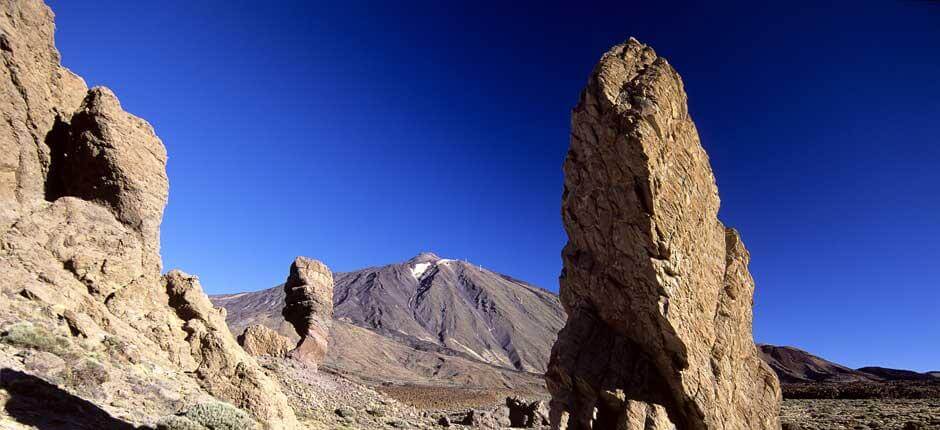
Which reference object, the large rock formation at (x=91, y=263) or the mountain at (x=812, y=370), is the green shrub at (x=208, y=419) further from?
the mountain at (x=812, y=370)

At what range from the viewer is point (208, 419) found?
9.83m

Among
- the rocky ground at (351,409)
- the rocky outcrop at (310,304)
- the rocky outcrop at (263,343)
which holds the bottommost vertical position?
the rocky ground at (351,409)

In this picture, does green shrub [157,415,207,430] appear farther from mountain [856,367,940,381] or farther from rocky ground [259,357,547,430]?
mountain [856,367,940,381]

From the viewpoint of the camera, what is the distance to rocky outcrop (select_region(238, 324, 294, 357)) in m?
27.1

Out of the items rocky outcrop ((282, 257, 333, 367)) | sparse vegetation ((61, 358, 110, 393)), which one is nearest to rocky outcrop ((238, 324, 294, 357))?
rocky outcrop ((282, 257, 333, 367))

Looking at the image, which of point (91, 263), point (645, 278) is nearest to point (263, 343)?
point (91, 263)

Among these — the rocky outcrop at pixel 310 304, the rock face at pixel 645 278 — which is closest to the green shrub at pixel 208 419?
the rock face at pixel 645 278

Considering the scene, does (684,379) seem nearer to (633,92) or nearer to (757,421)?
(757,421)

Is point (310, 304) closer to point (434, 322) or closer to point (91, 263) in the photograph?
point (91, 263)

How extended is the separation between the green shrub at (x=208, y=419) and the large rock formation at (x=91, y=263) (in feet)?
3.98

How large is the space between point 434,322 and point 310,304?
11206cm

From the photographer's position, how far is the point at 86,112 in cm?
1422

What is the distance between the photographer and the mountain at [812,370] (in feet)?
330

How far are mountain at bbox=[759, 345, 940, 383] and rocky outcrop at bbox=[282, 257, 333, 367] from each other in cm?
9599
